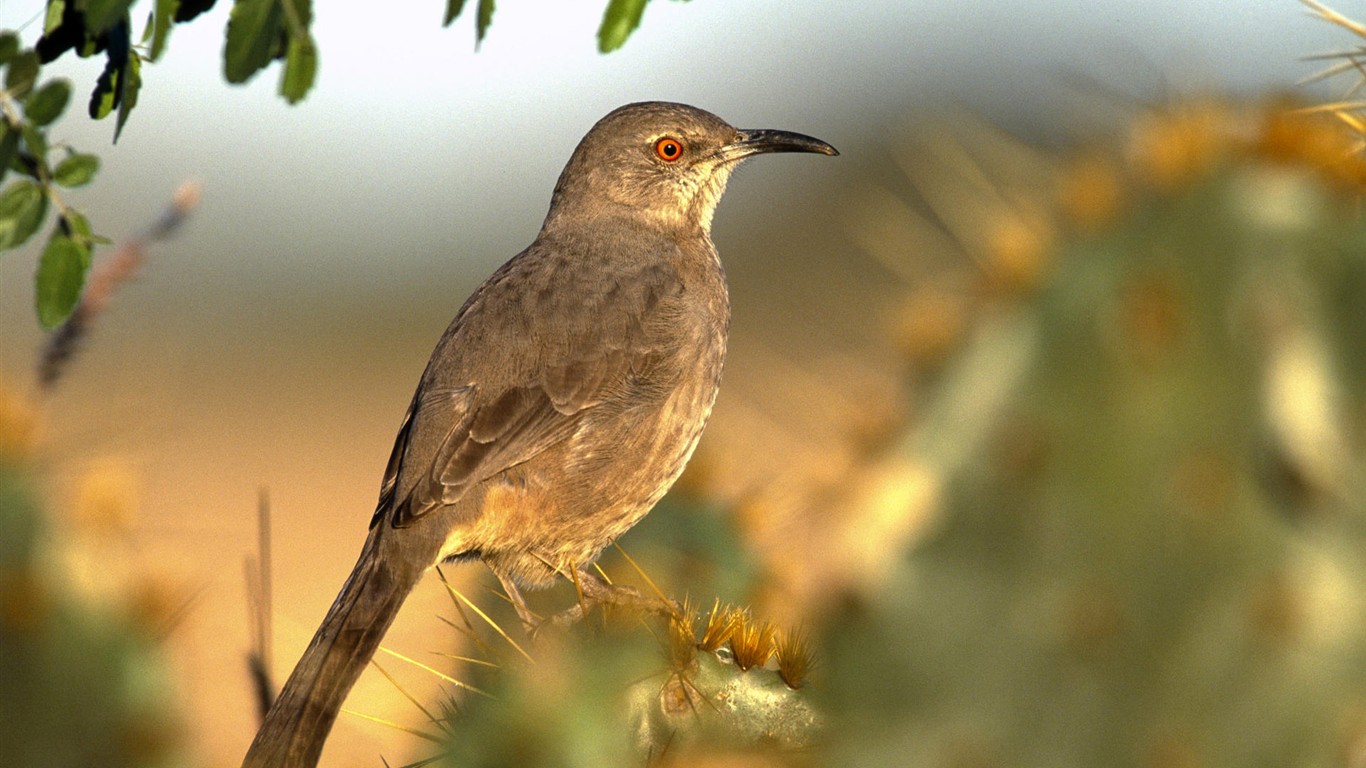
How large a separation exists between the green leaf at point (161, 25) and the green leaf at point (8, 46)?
21 cm

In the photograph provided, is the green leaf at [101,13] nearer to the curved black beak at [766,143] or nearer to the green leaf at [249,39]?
the green leaf at [249,39]

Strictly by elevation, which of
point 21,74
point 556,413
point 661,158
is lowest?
point 556,413

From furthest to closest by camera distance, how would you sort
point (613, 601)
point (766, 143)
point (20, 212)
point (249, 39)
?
1. point (766, 143)
2. point (613, 601)
3. point (20, 212)
4. point (249, 39)

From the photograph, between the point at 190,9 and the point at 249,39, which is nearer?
the point at 249,39

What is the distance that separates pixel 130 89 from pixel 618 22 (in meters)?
0.82

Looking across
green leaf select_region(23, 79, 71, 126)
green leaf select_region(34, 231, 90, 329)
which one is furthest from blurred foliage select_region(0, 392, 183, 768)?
green leaf select_region(23, 79, 71, 126)

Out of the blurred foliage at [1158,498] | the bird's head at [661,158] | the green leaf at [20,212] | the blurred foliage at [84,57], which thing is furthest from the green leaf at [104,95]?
the bird's head at [661,158]

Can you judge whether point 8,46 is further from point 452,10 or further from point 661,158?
point 661,158

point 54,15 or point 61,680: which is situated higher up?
point 54,15

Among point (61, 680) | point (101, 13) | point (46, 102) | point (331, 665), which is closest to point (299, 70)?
point (101, 13)

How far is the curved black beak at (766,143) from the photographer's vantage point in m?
5.04

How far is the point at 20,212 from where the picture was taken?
95.7 inches

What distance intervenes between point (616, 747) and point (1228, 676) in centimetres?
92

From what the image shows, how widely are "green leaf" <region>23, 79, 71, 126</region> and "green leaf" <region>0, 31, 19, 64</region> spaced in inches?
2.4
